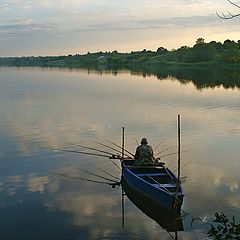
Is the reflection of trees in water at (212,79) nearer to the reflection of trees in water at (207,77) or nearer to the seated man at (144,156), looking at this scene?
the reflection of trees in water at (207,77)

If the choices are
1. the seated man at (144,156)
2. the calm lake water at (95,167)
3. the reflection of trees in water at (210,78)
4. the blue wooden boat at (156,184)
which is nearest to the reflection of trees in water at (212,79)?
the reflection of trees in water at (210,78)

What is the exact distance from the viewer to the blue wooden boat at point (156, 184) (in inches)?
540

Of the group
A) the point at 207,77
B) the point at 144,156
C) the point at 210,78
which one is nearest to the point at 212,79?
the point at 210,78

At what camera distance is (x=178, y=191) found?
1356 centimetres

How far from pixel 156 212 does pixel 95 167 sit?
646cm

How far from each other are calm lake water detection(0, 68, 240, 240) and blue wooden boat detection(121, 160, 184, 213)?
0.66 metres

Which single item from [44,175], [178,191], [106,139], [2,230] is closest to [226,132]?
[106,139]

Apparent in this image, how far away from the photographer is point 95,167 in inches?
808

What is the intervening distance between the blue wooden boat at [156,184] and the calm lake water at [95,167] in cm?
66

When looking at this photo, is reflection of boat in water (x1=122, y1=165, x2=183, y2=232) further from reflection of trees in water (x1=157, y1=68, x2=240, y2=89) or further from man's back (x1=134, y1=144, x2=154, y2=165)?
reflection of trees in water (x1=157, y1=68, x2=240, y2=89)

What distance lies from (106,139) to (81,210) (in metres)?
12.3

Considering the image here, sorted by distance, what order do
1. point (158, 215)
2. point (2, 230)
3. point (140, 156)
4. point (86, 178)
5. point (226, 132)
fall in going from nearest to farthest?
point (2, 230), point (158, 215), point (140, 156), point (86, 178), point (226, 132)

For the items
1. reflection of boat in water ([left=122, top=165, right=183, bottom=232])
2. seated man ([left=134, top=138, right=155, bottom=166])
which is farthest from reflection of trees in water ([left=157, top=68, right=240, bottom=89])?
reflection of boat in water ([left=122, top=165, right=183, bottom=232])

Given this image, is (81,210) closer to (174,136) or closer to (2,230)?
(2,230)
